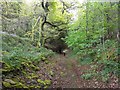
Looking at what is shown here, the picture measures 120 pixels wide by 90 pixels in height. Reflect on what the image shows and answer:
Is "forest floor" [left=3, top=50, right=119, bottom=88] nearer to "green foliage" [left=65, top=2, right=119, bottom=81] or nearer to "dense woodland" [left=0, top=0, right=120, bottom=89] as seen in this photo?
"dense woodland" [left=0, top=0, right=120, bottom=89]

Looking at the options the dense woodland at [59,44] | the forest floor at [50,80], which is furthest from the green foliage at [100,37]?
the forest floor at [50,80]

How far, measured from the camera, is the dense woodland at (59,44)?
8.27 meters

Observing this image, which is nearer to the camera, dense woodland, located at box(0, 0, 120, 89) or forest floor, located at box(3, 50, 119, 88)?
forest floor, located at box(3, 50, 119, 88)

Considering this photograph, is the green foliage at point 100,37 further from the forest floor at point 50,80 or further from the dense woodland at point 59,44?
the forest floor at point 50,80

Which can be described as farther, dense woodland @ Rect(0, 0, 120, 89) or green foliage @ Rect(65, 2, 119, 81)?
green foliage @ Rect(65, 2, 119, 81)

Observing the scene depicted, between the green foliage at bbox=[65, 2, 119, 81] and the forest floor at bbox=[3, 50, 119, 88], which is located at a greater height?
the green foliage at bbox=[65, 2, 119, 81]

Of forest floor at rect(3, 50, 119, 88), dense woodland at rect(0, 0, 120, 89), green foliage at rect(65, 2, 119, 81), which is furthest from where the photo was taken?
green foliage at rect(65, 2, 119, 81)

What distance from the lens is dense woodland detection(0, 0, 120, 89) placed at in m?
8.27

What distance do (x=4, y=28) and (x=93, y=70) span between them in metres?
9.05

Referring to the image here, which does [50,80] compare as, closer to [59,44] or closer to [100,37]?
[100,37]

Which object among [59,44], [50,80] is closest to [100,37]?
[50,80]

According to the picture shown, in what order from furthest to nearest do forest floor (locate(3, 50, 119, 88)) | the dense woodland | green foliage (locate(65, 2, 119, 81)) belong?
green foliage (locate(65, 2, 119, 81))
the dense woodland
forest floor (locate(3, 50, 119, 88))

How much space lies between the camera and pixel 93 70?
9.68 meters

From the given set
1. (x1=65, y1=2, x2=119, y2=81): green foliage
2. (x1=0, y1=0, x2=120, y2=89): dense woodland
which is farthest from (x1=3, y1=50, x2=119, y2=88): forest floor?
(x1=65, y1=2, x2=119, y2=81): green foliage
